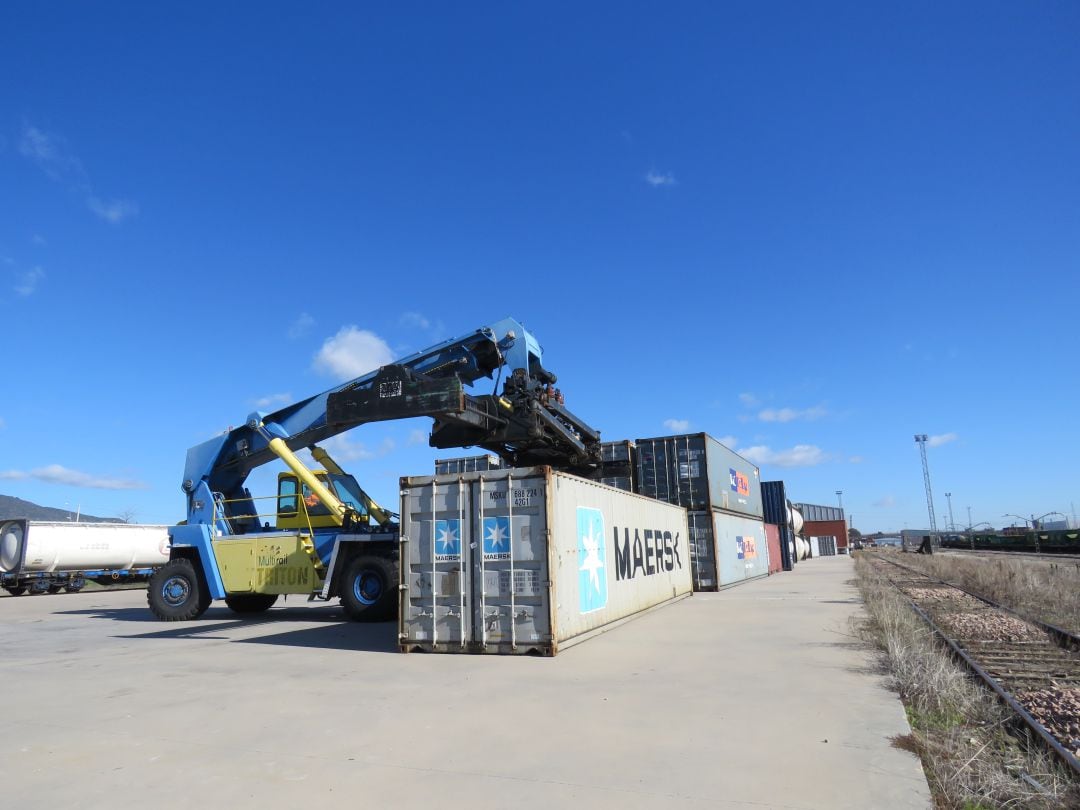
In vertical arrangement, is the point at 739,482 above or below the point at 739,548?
above

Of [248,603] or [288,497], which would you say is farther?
[248,603]

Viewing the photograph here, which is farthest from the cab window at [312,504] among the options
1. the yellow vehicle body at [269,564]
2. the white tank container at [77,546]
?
the white tank container at [77,546]

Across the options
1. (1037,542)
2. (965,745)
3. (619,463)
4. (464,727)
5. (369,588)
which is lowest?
(1037,542)

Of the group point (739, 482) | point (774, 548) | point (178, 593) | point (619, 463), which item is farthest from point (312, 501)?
point (774, 548)

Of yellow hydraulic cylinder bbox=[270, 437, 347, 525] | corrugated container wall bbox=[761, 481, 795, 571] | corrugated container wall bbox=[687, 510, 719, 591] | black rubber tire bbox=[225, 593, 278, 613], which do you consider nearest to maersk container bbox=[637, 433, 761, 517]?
corrugated container wall bbox=[687, 510, 719, 591]

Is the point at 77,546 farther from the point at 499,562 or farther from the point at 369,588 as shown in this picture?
the point at 499,562

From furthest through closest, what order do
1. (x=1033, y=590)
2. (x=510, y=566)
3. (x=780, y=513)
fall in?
(x=780, y=513) → (x=1033, y=590) → (x=510, y=566)

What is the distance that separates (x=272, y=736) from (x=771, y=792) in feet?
13.9

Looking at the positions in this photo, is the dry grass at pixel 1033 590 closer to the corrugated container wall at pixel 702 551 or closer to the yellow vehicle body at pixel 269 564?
the corrugated container wall at pixel 702 551

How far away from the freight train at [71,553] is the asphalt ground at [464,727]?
2262cm

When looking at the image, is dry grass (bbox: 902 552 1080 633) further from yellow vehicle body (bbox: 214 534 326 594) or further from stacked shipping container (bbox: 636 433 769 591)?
yellow vehicle body (bbox: 214 534 326 594)

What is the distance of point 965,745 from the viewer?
18.0 ft

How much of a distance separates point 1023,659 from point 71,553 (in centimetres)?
3605

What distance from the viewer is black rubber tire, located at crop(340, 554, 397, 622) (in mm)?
14047
